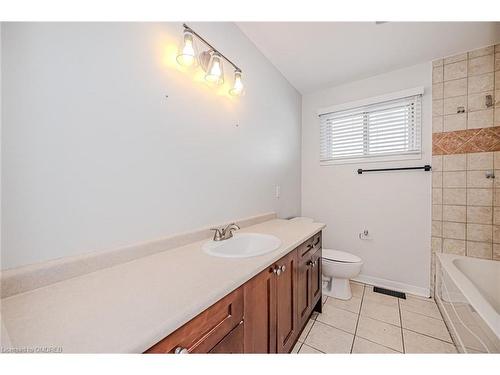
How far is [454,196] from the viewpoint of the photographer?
5.91ft

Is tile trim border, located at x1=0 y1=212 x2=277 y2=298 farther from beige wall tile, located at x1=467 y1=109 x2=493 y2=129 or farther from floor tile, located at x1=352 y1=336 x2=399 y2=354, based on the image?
beige wall tile, located at x1=467 y1=109 x2=493 y2=129

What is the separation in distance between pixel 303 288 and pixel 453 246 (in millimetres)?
1646

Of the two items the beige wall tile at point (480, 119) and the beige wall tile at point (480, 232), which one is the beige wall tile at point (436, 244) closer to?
the beige wall tile at point (480, 232)

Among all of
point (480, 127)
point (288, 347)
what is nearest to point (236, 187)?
point (288, 347)

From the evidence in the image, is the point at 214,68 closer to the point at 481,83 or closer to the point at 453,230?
the point at 481,83

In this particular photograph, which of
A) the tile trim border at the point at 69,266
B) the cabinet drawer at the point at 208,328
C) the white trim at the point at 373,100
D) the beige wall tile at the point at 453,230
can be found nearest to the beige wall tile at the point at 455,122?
the white trim at the point at 373,100

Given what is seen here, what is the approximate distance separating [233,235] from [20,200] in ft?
3.15

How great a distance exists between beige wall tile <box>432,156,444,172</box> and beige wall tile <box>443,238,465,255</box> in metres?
0.69

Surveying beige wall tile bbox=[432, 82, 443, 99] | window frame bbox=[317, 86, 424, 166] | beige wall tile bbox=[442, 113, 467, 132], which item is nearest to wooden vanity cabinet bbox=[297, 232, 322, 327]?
window frame bbox=[317, 86, 424, 166]

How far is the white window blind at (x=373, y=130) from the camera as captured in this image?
1.98 meters

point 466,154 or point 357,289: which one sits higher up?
point 466,154

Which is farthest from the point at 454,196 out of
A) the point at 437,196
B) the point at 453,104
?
the point at 453,104

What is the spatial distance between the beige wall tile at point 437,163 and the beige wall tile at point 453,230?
0.52 m
